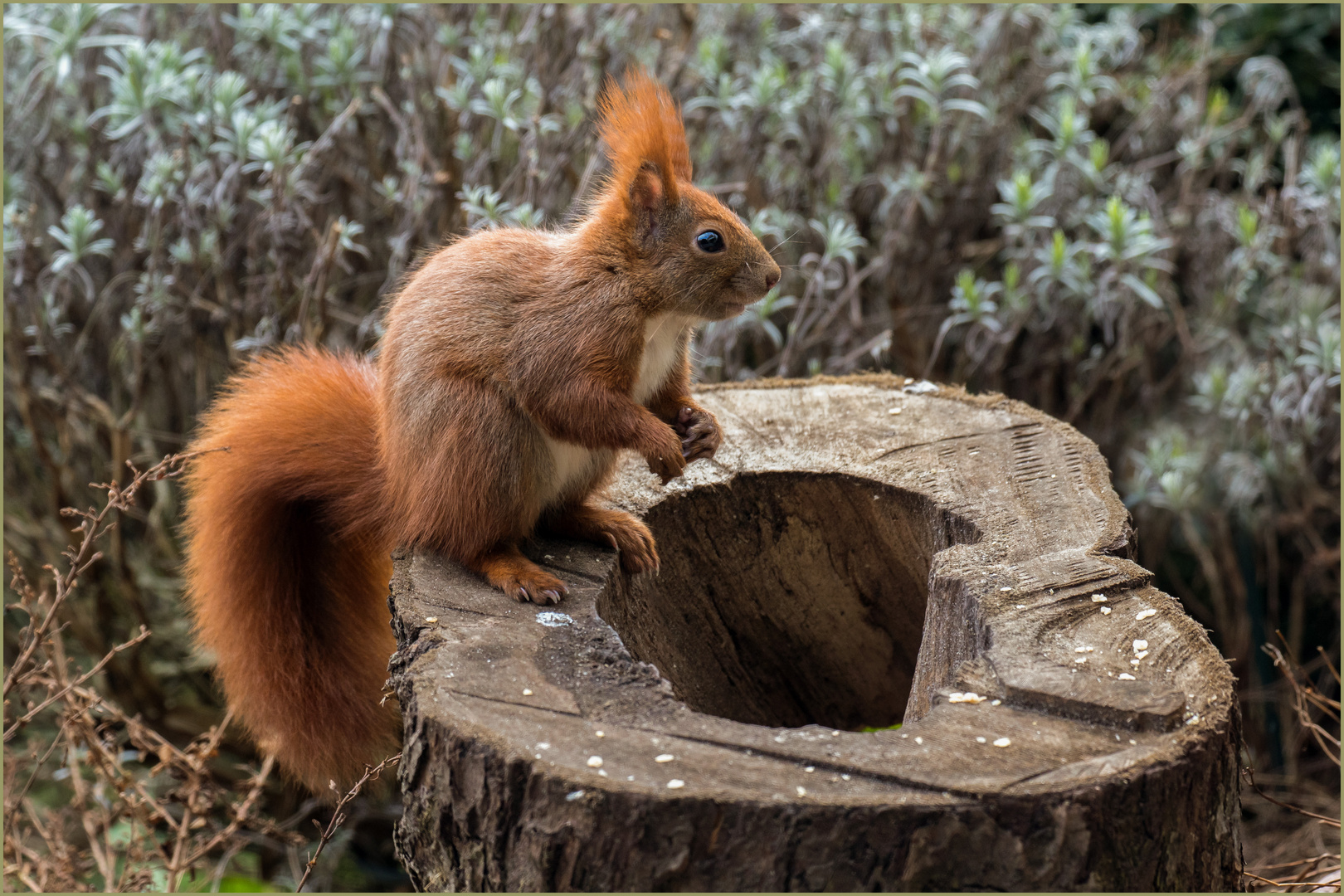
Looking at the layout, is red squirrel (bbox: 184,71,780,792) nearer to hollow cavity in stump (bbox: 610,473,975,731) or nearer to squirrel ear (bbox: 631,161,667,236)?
squirrel ear (bbox: 631,161,667,236)

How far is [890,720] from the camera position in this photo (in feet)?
8.54

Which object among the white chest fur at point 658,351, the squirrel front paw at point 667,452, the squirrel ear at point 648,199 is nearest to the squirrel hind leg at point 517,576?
the squirrel front paw at point 667,452

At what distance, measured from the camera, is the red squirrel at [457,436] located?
1.95 metres

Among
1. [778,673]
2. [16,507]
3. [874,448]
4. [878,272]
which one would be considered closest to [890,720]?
[778,673]

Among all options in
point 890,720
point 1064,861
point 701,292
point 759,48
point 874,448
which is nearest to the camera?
point 1064,861

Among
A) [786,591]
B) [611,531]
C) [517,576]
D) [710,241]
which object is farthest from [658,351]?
[786,591]

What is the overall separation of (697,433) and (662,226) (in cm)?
39

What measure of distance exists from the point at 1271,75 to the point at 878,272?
1.71 metres

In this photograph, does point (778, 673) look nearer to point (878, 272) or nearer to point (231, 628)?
point (231, 628)

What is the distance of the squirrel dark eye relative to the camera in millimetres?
2092

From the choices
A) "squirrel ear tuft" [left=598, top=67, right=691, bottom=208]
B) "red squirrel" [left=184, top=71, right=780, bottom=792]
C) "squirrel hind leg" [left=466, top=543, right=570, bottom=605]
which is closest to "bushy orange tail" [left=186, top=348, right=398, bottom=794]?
"red squirrel" [left=184, top=71, right=780, bottom=792]

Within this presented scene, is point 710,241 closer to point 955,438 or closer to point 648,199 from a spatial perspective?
point 648,199

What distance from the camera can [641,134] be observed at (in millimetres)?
2088

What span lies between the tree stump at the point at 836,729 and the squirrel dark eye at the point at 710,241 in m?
0.51
